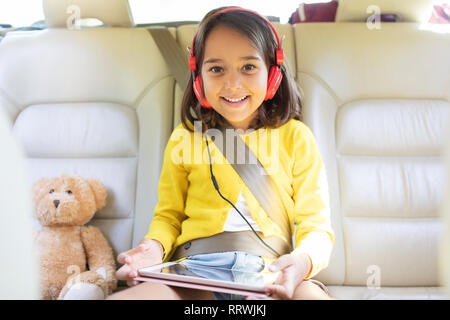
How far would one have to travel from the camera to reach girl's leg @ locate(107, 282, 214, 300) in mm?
840

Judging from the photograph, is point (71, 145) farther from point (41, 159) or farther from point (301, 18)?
point (301, 18)

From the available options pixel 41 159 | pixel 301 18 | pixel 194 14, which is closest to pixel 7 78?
pixel 41 159

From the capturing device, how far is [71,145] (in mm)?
1521

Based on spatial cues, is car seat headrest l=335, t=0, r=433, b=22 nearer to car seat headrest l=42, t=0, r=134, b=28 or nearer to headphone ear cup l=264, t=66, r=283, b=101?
headphone ear cup l=264, t=66, r=283, b=101

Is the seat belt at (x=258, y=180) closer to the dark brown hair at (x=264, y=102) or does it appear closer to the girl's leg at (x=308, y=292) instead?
the dark brown hair at (x=264, y=102)

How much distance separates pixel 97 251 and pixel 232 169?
21.5 inches

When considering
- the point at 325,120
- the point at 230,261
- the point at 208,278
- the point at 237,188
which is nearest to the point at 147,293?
the point at 208,278

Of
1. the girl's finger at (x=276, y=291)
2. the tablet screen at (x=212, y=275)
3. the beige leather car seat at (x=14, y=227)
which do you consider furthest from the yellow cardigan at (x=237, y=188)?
the beige leather car seat at (x=14, y=227)

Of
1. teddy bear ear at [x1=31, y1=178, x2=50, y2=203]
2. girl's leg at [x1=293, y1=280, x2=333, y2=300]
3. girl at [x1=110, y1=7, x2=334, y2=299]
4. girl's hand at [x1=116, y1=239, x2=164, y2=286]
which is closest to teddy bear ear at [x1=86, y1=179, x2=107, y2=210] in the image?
teddy bear ear at [x1=31, y1=178, x2=50, y2=203]

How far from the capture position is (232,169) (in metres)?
1.18

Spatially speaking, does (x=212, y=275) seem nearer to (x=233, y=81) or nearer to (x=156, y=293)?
(x=156, y=293)

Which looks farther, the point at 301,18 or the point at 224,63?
the point at 301,18

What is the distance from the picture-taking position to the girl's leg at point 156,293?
840mm

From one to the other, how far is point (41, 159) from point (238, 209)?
83 cm
